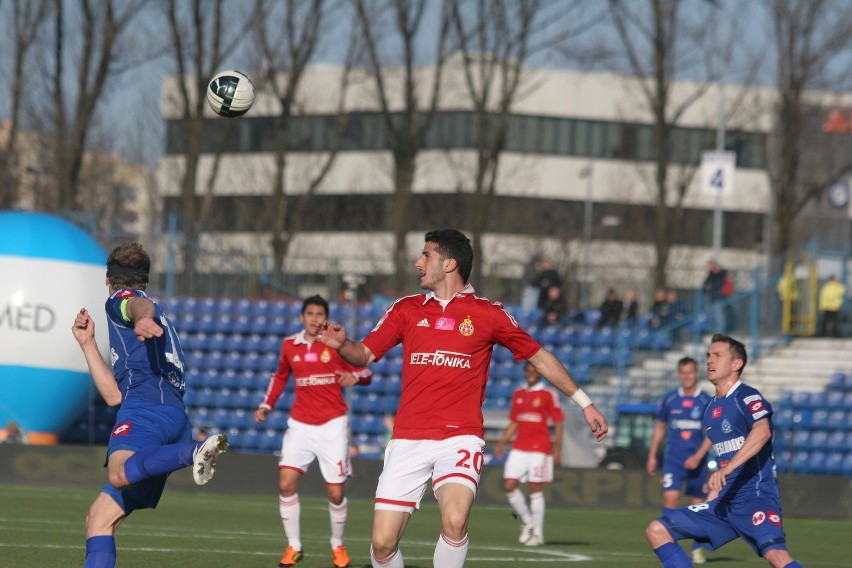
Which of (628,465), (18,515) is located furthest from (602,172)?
(18,515)

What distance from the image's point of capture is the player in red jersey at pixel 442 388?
7879mm

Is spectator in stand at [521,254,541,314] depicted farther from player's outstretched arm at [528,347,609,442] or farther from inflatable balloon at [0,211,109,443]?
player's outstretched arm at [528,347,609,442]

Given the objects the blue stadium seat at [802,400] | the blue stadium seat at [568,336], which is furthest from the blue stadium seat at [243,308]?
the blue stadium seat at [802,400]

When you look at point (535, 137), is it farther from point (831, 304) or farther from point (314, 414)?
point (314, 414)

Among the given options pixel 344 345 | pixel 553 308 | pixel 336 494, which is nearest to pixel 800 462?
pixel 553 308

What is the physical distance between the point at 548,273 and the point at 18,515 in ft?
51.4

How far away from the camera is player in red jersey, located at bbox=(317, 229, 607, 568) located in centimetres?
788

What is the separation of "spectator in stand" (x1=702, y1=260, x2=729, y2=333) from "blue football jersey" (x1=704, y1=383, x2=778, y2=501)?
Result: 20583mm

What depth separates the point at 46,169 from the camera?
39.0m

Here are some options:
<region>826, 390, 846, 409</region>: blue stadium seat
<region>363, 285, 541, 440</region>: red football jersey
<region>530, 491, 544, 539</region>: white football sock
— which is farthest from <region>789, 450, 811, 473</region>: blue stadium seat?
<region>363, 285, 541, 440</region>: red football jersey

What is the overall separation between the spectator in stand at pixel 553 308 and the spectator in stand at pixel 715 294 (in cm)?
334

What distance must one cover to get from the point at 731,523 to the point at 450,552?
91.6 inches

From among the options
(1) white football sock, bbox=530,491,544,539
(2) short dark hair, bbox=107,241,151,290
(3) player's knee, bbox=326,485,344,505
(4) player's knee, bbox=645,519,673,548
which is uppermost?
(2) short dark hair, bbox=107,241,151,290

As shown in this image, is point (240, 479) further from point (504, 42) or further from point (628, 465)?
point (504, 42)
